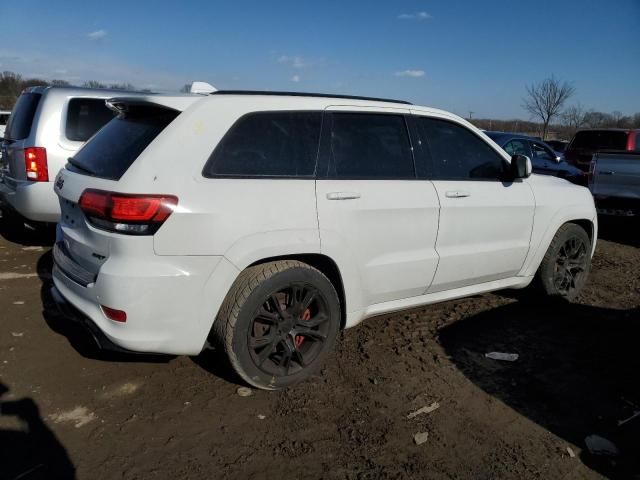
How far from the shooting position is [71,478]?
2.45 metres

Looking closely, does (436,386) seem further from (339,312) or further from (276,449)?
(276,449)

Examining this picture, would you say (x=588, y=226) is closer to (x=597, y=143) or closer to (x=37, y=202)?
(x=37, y=202)

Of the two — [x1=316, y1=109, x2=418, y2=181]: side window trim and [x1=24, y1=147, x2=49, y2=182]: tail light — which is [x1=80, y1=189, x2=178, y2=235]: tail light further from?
[x1=24, y1=147, x2=49, y2=182]: tail light

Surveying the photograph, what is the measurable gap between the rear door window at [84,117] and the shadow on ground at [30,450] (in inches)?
146

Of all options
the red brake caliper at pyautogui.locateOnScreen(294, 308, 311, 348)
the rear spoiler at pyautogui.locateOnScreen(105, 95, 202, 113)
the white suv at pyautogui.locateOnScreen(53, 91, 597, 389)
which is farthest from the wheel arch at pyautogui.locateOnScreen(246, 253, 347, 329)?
the rear spoiler at pyautogui.locateOnScreen(105, 95, 202, 113)

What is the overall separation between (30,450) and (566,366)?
3.43 metres

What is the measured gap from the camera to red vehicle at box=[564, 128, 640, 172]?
1220 centimetres

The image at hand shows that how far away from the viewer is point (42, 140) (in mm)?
5633

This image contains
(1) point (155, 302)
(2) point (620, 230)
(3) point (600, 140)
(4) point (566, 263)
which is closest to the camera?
(1) point (155, 302)

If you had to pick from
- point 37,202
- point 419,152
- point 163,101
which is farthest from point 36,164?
point 419,152

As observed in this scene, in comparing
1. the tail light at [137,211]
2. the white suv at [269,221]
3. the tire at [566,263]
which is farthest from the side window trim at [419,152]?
the tail light at [137,211]

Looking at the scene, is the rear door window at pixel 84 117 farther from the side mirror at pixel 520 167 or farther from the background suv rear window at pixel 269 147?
the side mirror at pixel 520 167

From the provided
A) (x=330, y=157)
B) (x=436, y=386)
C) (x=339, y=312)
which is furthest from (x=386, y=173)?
(x=436, y=386)

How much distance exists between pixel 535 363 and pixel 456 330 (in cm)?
72
